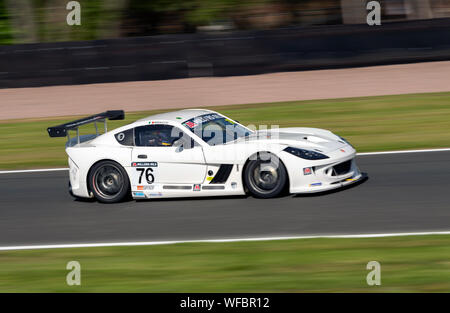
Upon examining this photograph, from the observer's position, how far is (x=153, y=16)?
25234mm

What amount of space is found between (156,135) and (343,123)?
19.6 feet

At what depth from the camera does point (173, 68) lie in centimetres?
A: 1906

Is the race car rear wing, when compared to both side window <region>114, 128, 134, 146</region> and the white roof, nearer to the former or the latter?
side window <region>114, 128, 134, 146</region>

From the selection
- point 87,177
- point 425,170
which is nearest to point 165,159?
point 87,177

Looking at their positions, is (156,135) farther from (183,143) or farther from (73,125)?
(73,125)

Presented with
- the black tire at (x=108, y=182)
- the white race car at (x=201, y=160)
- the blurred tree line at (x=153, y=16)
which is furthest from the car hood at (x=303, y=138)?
the blurred tree line at (x=153, y=16)

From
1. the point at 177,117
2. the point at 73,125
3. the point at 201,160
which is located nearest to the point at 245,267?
the point at 201,160

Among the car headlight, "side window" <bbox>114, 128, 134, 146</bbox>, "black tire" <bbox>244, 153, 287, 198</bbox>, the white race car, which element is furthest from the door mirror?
the car headlight

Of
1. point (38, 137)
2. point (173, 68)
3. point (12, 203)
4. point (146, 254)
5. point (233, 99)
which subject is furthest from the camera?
point (173, 68)

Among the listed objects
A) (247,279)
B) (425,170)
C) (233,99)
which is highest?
(233,99)

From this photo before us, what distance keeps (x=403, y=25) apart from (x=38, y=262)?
44.6 ft

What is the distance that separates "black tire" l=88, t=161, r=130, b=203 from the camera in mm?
9664

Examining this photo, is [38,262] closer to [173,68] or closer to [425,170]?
[425,170]

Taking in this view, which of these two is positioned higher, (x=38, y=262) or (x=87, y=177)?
(x=87, y=177)
